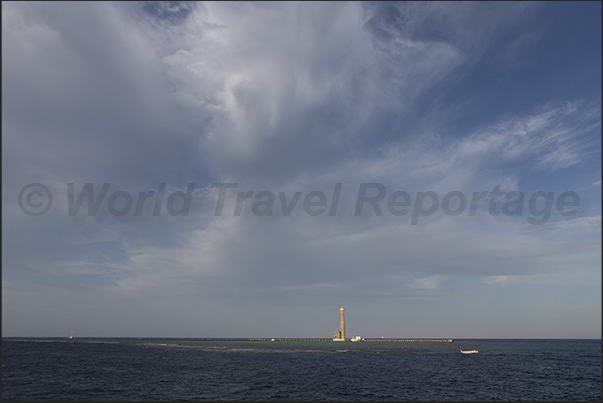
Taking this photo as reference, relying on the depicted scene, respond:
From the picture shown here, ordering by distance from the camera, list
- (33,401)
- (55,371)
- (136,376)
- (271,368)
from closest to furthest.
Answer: (33,401), (136,376), (55,371), (271,368)

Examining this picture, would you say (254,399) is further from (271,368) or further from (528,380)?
(528,380)

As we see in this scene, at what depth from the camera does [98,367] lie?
82.6m

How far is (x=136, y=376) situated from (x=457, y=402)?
55898 millimetres

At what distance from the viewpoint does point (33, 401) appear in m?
45.6

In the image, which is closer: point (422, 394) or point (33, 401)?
point (33, 401)

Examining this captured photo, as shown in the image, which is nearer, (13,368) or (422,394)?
(422,394)

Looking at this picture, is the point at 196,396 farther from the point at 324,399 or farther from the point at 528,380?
the point at 528,380

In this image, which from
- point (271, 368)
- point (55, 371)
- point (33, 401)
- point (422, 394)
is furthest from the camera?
point (271, 368)

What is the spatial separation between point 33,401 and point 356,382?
4764 centimetres

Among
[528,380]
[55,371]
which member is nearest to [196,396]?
[55,371]

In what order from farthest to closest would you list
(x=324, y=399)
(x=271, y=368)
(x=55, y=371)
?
(x=271, y=368), (x=55, y=371), (x=324, y=399)

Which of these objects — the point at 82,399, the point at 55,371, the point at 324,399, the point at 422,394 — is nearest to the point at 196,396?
A: the point at 82,399

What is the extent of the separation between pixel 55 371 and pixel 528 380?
9360 cm

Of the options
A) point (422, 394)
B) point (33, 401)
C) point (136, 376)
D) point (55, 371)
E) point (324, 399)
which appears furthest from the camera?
point (55, 371)
